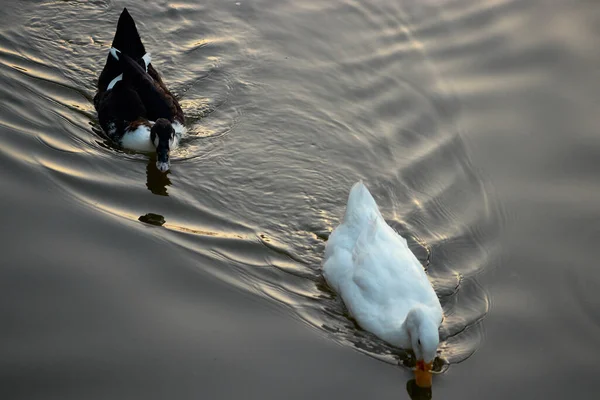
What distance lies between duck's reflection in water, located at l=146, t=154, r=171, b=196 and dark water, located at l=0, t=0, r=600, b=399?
4cm

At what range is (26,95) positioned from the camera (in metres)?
8.23

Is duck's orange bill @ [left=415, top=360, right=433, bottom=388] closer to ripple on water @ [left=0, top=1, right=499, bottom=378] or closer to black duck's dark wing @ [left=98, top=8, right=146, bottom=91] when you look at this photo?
ripple on water @ [left=0, top=1, right=499, bottom=378]

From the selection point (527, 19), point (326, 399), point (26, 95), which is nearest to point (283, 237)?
point (326, 399)

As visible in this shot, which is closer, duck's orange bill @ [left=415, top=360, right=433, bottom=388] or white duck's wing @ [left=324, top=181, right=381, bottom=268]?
duck's orange bill @ [left=415, top=360, right=433, bottom=388]

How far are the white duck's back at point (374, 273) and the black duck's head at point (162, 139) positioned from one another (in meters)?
1.94

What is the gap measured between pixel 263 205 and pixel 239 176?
1.61 feet

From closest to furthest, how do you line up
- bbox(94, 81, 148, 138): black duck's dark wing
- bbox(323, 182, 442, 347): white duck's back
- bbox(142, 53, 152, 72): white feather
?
bbox(323, 182, 442, 347): white duck's back, bbox(94, 81, 148, 138): black duck's dark wing, bbox(142, 53, 152, 72): white feather

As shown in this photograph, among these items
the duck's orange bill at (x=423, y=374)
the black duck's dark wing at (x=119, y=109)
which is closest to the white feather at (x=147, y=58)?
the black duck's dark wing at (x=119, y=109)

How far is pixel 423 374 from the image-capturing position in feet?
18.9

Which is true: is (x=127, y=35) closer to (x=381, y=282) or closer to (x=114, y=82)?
(x=114, y=82)

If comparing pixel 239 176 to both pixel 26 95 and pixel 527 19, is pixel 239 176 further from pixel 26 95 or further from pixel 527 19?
pixel 527 19

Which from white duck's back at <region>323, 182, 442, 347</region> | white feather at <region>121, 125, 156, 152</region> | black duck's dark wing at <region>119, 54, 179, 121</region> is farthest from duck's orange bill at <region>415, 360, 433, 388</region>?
black duck's dark wing at <region>119, 54, 179, 121</region>

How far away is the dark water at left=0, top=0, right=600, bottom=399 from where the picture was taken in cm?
562

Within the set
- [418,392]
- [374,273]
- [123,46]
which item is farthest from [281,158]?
[418,392]
